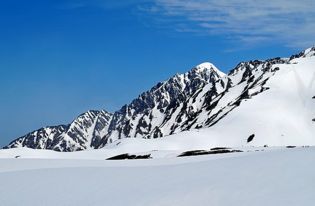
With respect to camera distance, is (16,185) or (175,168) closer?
(16,185)

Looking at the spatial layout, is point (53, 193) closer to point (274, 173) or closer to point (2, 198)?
point (2, 198)

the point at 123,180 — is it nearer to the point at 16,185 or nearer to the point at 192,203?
the point at 16,185

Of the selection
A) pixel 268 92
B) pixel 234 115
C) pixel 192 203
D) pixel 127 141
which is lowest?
pixel 192 203

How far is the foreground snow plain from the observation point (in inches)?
615

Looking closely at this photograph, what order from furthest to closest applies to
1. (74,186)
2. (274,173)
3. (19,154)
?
(19,154) → (74,186) → (274,173)

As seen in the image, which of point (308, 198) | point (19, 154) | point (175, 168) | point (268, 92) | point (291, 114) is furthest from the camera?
point (268, 92)

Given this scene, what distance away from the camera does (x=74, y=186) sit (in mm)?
20797

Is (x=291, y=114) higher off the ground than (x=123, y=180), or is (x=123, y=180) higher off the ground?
(x=291, y=114)

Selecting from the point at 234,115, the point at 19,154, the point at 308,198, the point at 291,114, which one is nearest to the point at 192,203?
the point at 308,198

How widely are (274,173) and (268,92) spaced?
14971 cm

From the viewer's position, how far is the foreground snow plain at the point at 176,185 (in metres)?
15.6

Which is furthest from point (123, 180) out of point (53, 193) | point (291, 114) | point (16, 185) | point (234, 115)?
point (291, 114)

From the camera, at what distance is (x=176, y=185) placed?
1911cm

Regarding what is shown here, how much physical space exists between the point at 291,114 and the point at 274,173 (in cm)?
13180
